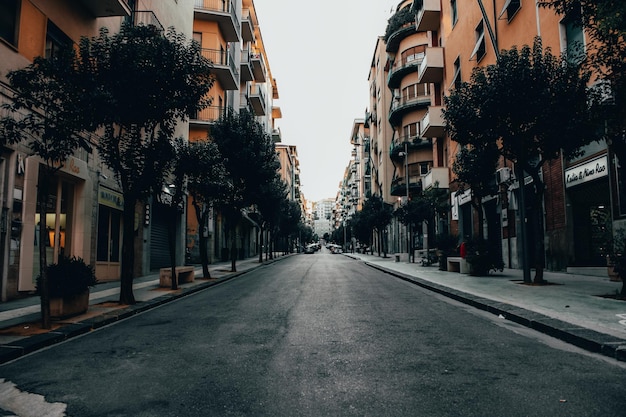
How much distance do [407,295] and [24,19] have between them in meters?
11.6

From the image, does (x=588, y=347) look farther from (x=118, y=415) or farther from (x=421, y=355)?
(x=118, y=415)

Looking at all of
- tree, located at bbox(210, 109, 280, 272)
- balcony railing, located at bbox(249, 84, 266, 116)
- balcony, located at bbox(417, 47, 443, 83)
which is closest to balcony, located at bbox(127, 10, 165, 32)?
tree, located at bbox(210, 109, 280, 272)

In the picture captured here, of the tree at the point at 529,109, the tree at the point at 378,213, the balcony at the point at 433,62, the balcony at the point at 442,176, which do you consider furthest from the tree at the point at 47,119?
the tree at the point at 378,213

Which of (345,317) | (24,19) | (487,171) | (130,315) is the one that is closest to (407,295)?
(345,317)

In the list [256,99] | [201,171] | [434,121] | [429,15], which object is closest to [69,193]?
[201,171]

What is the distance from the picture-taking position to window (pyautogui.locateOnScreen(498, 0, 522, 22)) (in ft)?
64.5

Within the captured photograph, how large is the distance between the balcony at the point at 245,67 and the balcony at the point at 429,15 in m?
14.2

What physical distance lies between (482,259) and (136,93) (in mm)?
12638

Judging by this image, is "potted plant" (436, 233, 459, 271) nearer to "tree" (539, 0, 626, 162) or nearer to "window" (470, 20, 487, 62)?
"window" (470, 20, 487, 62)

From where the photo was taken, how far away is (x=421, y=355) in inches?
202

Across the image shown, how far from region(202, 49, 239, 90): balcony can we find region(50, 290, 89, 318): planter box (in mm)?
21484

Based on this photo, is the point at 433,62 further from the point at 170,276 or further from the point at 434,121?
the point at 170,276

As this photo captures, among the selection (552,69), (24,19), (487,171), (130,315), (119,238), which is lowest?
(130,315)

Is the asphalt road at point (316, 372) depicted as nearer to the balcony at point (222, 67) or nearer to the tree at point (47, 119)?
the tree at point (47, 119)
